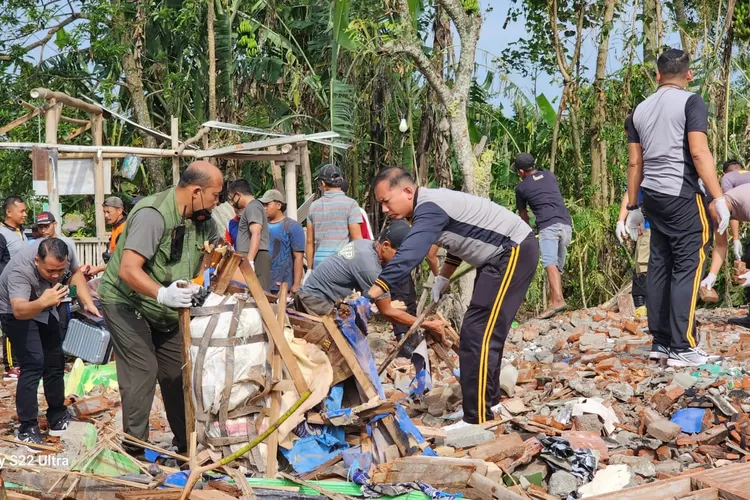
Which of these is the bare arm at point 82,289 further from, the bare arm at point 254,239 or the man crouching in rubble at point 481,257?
the man crouching in rubble at point 481,257

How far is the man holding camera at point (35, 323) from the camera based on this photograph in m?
6.32

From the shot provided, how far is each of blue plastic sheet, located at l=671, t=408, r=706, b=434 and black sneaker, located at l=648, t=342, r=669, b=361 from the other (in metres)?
0.96

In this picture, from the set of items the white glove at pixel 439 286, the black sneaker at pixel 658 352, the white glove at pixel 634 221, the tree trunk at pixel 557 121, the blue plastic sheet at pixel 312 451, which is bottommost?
the blue plastic sheet at pixel 312 451

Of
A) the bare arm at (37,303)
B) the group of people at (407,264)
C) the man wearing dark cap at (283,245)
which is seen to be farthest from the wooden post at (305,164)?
the bare arm at (37,303)

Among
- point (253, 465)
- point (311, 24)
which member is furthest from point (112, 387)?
point (311, 24)

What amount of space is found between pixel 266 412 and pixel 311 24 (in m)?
12.6

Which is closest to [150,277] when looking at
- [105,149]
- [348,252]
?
[348,252]

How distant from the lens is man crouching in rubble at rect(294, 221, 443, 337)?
A: 21.9 feet

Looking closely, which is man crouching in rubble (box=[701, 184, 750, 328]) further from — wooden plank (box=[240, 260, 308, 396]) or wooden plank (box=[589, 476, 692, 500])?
wooden plank (box=[240, 260, 308, 396])

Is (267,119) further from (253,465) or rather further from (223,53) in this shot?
(253,465)

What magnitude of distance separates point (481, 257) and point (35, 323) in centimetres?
337

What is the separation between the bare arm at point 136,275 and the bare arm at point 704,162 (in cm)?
383

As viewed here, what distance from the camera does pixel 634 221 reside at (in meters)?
6.93

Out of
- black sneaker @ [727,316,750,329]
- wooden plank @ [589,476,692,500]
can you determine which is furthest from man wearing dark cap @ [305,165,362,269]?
wooden plank @ [589,476,692,500]
